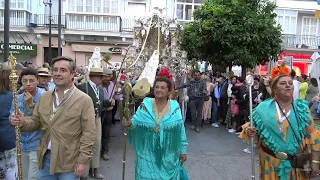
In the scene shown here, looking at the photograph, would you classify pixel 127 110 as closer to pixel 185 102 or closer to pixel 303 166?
pixel 303 166

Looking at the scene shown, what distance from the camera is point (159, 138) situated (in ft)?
13.0

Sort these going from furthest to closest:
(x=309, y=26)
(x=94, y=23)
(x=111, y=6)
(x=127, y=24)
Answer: (x=309, y=26) < (x=127, y=24) < (x=111, y=6) < (x=94, y=23)

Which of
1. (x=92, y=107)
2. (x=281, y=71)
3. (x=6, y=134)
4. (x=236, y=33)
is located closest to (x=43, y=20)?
(x=236, y=33)

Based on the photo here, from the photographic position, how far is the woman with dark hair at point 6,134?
397cm

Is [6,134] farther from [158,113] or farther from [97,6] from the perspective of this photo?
[97,6]

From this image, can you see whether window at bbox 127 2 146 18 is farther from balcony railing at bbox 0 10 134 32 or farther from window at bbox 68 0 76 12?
window at bbox 68 0 76 12

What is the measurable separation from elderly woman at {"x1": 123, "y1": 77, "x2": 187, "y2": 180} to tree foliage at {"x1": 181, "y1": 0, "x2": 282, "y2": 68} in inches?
368

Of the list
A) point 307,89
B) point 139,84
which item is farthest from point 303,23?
point 139,84

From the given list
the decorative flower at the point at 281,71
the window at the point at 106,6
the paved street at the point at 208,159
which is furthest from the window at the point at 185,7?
the decorative flower at the point at 281,71

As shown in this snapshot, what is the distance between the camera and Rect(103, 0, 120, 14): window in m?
23.7

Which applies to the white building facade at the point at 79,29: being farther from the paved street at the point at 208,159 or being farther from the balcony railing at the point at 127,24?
the paved street at the point at 208,159

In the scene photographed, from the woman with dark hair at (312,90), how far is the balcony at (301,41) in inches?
712

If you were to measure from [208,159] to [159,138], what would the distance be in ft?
11.9

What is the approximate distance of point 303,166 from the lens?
11.5ft
